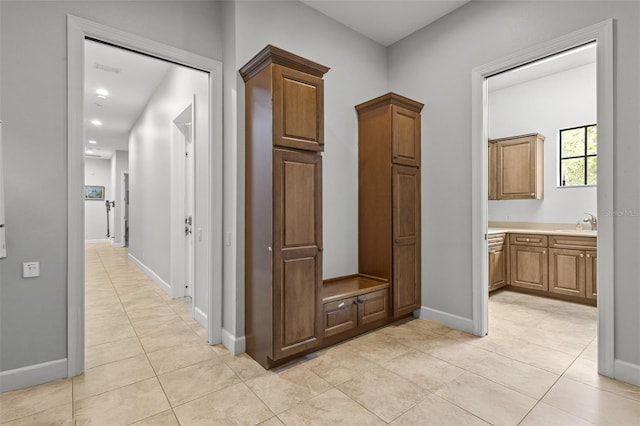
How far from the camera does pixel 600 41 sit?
2.34 meters

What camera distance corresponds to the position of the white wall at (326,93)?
8.87ft

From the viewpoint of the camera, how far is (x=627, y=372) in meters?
2.22

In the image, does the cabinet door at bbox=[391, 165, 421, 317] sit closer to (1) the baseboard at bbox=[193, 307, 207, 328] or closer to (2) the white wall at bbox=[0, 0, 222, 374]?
(1) the baseboard at bbox=[193, 307, 207, 328]

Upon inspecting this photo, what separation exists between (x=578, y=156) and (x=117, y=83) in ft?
23.7

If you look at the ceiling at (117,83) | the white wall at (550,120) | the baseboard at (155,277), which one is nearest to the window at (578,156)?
the white wall at (550,120)

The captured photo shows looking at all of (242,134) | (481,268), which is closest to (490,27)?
(481,268)

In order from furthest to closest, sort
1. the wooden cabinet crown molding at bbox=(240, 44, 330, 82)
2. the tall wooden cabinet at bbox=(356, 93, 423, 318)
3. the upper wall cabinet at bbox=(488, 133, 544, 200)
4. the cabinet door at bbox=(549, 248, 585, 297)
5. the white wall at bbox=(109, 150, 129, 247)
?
the white wall at bbox=(109, 150, 129, 247), the upper wall cabinet at bbox=(488, 133, 544, 200), the cabinet door at bbox=(549, 248, 585, 297), the tall wooden cabinet at bbox=(356, 93, 423, 318), the wooden cabinet crown molding at bbox=(240, 44, 330, 82)

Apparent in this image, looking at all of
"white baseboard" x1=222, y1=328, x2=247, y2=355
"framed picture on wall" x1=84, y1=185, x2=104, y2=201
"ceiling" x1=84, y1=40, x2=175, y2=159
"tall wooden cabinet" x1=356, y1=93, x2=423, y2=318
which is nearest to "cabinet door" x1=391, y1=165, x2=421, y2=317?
"tall wooden cabinet" x1=356, y1=93, x2=423, y2=318

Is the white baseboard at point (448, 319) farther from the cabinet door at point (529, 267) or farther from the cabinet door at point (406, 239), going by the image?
the cabinet door at point (529, 267)

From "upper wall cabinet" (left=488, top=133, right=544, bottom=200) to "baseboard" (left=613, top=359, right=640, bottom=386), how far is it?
3209 millimetres

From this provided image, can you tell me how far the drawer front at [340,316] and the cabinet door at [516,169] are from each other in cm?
377

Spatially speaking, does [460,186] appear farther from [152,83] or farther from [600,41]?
[152,83]

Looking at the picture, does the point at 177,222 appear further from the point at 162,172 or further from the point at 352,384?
the point at 352,384

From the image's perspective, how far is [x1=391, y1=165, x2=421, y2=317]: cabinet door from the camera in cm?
328
